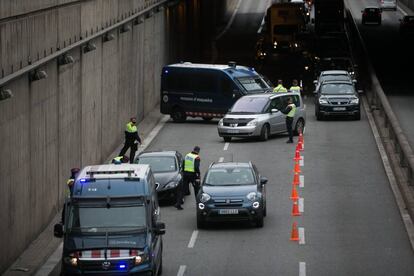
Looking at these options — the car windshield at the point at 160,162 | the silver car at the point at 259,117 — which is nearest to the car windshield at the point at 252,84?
the silver car at the point at 259,117

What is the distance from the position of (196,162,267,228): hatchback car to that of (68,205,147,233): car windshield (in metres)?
6.18

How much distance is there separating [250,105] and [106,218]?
76.2 ft

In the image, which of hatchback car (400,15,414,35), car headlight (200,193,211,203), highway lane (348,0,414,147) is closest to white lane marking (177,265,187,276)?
car headlight (200,193,211,203)

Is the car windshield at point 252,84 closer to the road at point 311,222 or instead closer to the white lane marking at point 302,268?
the road at point 311,222

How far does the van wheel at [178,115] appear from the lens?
5199 cm

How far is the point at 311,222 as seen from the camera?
3080cm

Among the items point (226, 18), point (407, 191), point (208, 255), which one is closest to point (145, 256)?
point (208, 255)

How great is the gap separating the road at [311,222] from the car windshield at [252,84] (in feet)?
16.1

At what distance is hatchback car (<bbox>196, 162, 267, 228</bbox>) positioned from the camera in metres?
29.4

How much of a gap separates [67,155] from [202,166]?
7.13m

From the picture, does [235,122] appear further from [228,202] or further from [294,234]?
[294,234]

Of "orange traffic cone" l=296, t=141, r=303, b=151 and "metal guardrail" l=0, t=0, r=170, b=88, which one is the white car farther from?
"orange traffic cone" l=296, t=141, r=303, b=151

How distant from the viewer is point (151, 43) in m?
54.2

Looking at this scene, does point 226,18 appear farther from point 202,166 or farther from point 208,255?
point 208,255
